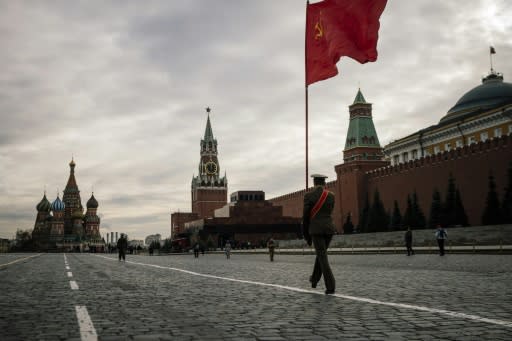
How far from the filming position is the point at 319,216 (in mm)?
7039

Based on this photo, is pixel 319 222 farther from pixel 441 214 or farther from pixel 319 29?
pixel 441 214

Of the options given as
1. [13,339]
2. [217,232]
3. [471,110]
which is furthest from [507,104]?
[13,339]

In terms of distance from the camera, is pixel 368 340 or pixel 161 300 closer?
pixel 368 340

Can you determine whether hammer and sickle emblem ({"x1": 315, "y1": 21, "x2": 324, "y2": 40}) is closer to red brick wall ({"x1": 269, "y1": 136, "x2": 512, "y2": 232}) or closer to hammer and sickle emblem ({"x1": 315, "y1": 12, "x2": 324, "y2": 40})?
hammer and sickle emblem ({"x1": 315, "y1": 12, "x2": 324, "y2": 40})

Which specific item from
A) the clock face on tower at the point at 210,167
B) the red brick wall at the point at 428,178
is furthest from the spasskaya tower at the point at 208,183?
the red brick wall at the point at 428,178

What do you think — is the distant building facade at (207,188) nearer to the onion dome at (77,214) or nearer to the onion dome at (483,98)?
the onion dome at (77,214)

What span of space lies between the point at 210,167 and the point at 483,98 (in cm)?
7908

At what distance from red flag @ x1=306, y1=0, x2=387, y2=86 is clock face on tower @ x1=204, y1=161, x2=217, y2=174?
11783 cm

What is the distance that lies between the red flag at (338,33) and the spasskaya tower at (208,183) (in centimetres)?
11603

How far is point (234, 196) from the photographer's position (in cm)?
8844

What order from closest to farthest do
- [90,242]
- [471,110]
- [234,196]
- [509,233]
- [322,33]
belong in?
[322,33], [509,233], [471,110], [234,196], [90,242]

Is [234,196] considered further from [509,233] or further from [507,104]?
[509,233]

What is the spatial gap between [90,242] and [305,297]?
129 metres

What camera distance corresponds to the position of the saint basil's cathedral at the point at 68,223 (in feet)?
413
